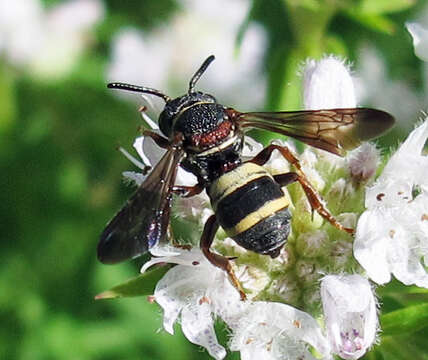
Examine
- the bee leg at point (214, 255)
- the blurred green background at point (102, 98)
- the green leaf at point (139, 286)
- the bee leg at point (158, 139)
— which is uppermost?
the bee leg at point (158, 139)

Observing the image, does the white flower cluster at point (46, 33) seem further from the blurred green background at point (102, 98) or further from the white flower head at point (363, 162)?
the white flower head at point (363, 162)

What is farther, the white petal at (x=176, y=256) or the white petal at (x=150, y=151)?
the white petal at (x=150, y=151)

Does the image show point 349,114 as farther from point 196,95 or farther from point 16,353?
point 16,353

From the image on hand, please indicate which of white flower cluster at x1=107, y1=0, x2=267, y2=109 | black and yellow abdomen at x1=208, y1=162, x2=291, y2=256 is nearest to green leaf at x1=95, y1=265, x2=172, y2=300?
black and yellow abdomen at x1=208, y1=162, x2=291, y2=256

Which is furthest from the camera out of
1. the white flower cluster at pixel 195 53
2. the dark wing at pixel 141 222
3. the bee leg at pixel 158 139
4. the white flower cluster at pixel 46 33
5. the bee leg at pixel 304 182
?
the white flower cluster at pixel 195 53

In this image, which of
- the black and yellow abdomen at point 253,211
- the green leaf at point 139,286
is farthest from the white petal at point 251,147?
the green leaf at point 139,286

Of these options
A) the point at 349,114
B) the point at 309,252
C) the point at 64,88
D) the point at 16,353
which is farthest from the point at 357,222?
the point at 64,88

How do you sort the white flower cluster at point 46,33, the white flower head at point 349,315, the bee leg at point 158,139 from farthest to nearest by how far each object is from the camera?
the white flower cluster at point 46,33
the bee leg at point 158,139
the white flower head at point 349,315

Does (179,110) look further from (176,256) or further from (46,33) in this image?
(46,33)

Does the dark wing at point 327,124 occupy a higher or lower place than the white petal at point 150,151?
higher
